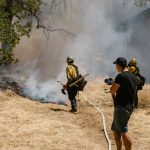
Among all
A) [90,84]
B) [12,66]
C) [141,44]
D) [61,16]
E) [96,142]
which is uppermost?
[61,16]

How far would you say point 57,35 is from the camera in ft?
95.5

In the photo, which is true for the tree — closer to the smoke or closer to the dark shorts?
the smoke

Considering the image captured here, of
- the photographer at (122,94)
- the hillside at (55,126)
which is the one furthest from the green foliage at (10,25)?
the photographer at (122,94)

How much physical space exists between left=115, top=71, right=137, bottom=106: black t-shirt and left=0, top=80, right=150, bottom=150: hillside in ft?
6.66

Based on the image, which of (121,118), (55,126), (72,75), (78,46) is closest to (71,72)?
(72,75)

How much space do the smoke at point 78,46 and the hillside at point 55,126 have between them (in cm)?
509

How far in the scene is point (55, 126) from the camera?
1145 cm

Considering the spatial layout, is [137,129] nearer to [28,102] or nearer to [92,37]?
[28,102]

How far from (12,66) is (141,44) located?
331 inches

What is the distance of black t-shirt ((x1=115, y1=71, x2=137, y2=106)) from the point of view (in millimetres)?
8008

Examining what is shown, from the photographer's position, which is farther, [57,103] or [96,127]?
[57,103]

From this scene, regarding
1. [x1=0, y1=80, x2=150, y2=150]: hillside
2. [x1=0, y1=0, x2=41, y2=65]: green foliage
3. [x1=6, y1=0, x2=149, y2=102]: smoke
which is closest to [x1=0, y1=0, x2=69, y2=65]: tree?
[x1=0, y1=0, x2=41, y2=65]: green foliage

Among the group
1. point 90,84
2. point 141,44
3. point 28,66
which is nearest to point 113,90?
point 90,84

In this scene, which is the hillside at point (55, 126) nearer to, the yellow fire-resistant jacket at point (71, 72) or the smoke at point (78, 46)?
the yellow fire-resistant jacket at point (71, 72)
